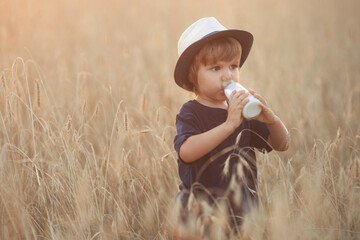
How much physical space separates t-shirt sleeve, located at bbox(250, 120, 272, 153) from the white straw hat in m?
0.36

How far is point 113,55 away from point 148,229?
7.34ft

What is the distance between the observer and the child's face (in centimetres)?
162

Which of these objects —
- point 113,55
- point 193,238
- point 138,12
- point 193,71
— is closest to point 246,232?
point 193,238

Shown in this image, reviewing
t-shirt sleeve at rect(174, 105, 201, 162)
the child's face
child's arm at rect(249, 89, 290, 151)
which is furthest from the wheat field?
the child's face

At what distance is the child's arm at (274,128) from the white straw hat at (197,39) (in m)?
0.28

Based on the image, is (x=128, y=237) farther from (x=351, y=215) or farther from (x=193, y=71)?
(x=351, y=215)

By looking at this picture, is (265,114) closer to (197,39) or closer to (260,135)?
(260,135)

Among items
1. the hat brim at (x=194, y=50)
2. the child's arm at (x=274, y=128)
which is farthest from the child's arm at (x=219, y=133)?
the hat brim at (x=194, y=50)

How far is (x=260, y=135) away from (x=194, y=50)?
515 millimetres

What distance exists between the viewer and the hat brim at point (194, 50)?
63.6 inches

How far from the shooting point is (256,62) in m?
4.20

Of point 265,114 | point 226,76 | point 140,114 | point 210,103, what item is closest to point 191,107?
point 210,103

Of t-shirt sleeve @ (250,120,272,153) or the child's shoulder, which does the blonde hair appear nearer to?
the child's shoulder

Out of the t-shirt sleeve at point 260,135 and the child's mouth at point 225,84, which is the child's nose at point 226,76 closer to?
the child's mouth at point 225,84
